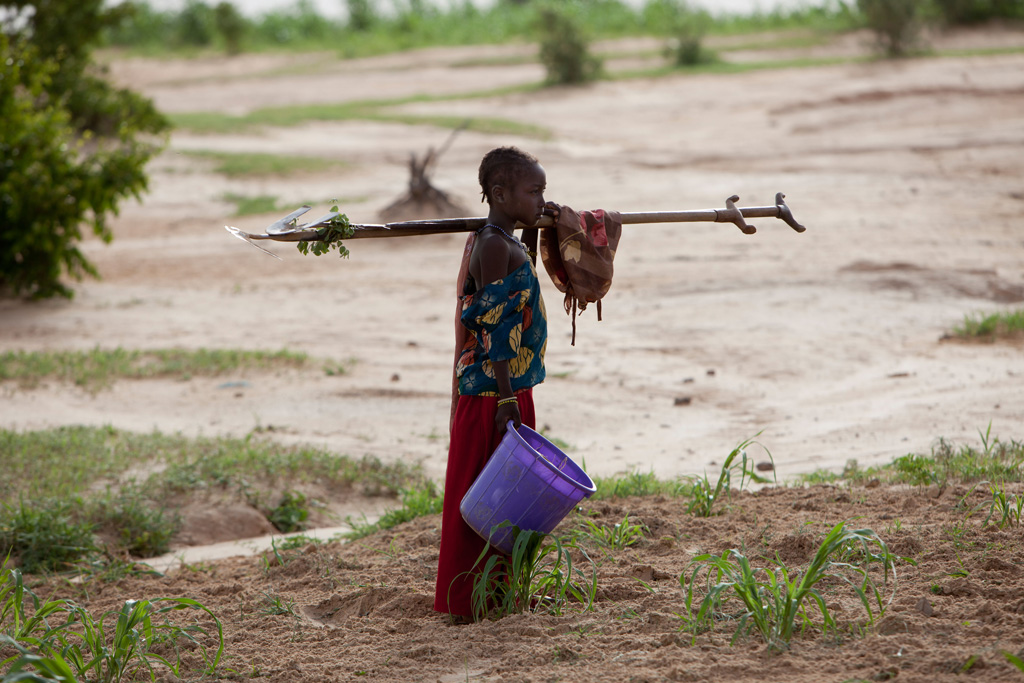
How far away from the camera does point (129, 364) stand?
24.0ft

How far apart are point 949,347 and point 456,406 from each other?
187 inches

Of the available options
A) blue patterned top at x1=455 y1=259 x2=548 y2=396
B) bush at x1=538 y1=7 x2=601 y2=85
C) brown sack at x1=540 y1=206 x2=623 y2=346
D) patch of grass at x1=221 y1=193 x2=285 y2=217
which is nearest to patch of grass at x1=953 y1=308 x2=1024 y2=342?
brown sack at x1=540 y1=206 x2=623 y2=346

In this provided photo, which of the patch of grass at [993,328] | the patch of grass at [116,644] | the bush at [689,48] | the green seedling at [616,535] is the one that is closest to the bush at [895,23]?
the bush at [689,48]

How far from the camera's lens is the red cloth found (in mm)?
3174

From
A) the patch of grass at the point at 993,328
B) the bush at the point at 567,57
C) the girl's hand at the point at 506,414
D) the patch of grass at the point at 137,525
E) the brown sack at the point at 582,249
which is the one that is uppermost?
the bush at the point at 567,57

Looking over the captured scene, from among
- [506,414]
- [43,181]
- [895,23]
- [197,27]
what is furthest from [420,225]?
[197,27]

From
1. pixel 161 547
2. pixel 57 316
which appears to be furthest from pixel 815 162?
pixel 161 547

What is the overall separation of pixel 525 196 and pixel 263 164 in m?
12.9

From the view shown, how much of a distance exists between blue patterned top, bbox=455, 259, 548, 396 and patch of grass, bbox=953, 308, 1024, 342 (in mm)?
4760

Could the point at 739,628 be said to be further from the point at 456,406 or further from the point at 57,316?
the point at 57,316

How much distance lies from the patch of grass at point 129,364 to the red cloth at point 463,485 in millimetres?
4236

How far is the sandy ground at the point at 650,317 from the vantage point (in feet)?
11.6

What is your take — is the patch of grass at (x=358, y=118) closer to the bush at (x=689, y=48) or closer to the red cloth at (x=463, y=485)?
the bush at (x=689, y=48)

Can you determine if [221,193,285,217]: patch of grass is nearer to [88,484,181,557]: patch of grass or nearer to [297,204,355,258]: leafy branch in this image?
[88,484,181,557]: patch of grass
